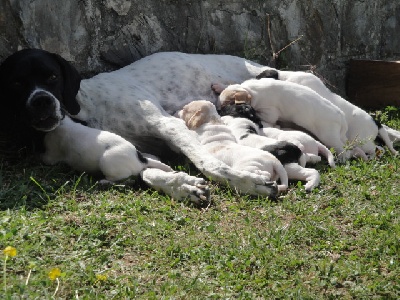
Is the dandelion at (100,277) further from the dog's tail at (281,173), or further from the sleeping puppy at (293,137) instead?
the sleeping puppy at (293,137)

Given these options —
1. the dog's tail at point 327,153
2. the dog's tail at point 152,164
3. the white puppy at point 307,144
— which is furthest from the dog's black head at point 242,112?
the dog's tail at point 152,164

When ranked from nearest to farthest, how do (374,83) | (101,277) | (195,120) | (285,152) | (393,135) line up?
(101,277) < (285,152) < (195,120) < (393,135) < (374,83)

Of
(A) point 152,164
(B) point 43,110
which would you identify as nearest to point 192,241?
(A) point 152,164

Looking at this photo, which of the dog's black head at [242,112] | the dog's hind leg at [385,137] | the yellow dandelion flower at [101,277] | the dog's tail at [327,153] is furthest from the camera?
the dog's hind leg at [385,137]

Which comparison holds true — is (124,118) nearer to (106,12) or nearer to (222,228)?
(106,12)

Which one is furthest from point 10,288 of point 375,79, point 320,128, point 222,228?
point 375,79

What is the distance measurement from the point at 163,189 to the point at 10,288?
1.78 m

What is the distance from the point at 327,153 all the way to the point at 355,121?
0.75 m

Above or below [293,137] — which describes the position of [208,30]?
above

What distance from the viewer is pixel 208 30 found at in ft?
21.8

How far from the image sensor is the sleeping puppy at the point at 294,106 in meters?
5.75

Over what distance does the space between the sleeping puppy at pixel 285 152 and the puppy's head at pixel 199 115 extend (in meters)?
0.19

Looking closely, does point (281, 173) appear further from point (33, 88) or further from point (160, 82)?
point (33, 88)

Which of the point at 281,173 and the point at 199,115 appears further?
the point at 199,115
